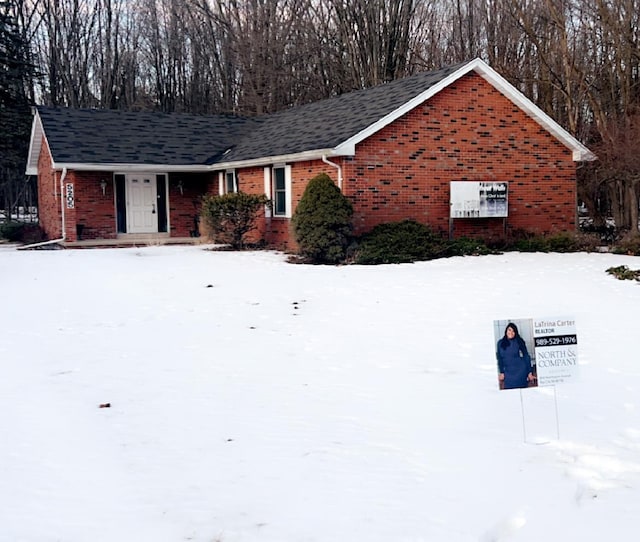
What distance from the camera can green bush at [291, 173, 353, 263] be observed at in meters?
16.1

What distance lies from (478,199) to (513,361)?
14.4 meters

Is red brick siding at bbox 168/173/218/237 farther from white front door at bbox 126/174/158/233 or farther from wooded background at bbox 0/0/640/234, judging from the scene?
wooded background at bbox 0/0/640/234

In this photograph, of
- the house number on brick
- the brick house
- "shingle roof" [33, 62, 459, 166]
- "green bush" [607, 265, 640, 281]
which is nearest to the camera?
"green bush" [607, 265, 640, 281]

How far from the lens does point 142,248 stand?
20.8 meters

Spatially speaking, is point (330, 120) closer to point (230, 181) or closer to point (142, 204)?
point (230, 181)

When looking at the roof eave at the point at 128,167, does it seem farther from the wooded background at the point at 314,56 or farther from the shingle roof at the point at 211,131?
the wooded background at the point at 314,56

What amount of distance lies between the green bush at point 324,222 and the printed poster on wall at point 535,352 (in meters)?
11.3

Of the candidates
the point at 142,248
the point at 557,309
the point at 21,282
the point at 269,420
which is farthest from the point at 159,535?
the point at 142,248

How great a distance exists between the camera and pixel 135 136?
24.1 metres

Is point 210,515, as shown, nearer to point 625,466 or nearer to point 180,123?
point 625,466

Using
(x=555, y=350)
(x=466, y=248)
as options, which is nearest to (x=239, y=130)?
(x=466, y=248)

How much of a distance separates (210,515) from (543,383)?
2418 mm

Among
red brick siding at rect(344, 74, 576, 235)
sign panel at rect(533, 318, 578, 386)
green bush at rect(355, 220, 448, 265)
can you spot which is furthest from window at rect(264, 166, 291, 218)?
sign panel at rect(533, 318, 578, 386)

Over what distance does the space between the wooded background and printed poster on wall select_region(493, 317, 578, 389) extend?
50.4 feet
